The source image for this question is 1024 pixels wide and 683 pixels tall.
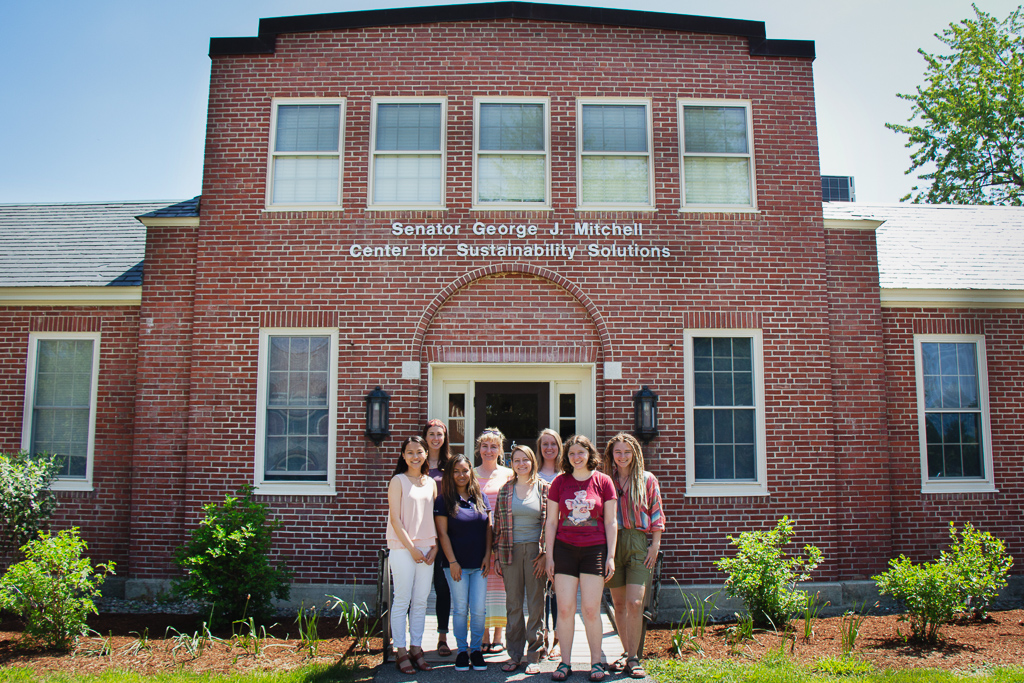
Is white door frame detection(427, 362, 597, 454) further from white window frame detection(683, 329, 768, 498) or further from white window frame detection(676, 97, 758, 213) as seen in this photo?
white window frame detection(676, 97, 758, 213)

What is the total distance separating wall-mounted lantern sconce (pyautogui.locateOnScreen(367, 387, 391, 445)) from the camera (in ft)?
26.3

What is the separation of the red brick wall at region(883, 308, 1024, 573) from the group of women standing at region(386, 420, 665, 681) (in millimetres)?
4884

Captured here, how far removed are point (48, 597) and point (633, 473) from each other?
5262 mm

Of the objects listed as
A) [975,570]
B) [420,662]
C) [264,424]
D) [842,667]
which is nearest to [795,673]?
[842,667]

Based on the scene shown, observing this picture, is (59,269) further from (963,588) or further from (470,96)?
(963,588)

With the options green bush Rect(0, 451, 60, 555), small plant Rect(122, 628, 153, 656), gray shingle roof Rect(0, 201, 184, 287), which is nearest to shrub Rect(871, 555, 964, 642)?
small plant Rect(122, 628, 153, 656)

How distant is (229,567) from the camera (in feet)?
22.1

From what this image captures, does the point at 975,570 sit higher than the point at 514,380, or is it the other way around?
the point at 514,380

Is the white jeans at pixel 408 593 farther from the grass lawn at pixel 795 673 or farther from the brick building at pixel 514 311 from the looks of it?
the brick building at pixel 514 311

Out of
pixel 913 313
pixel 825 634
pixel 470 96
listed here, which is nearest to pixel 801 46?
pixel 913 313

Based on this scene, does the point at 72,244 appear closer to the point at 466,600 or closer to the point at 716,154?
the point at 466,600

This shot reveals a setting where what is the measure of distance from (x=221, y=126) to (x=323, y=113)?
131cm

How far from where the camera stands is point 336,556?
26.3 feet

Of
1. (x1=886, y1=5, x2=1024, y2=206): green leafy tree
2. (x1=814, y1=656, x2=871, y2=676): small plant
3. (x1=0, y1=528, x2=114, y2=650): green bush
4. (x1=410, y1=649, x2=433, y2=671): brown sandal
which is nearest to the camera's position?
(x1=410, y1=649, x2=433, y2=671): brown sandal
